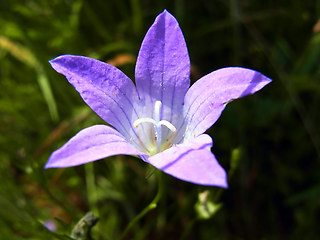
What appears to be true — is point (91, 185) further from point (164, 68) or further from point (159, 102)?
point (164, 68)

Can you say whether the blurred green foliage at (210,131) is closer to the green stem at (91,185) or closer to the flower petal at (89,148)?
the green stem at (91,185)

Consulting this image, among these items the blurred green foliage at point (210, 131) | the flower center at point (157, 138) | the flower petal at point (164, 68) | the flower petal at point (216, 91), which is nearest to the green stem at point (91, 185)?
the blurred green foliage at point (210, 131)

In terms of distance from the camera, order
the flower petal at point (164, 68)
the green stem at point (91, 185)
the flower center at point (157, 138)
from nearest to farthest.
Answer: the flower petal at point (164, 68) → the flower center at point (157, 138) → the green stem at point (91, 185)

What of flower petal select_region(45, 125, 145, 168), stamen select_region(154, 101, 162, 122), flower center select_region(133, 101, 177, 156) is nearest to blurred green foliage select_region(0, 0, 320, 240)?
flower center select_region(133, 101, 177, 156)

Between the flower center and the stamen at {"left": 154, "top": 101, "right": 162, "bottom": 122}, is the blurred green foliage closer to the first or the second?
the flower center

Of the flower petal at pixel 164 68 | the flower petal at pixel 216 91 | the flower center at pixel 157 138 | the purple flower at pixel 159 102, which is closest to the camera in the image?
the purple flower at pixel 159 102
